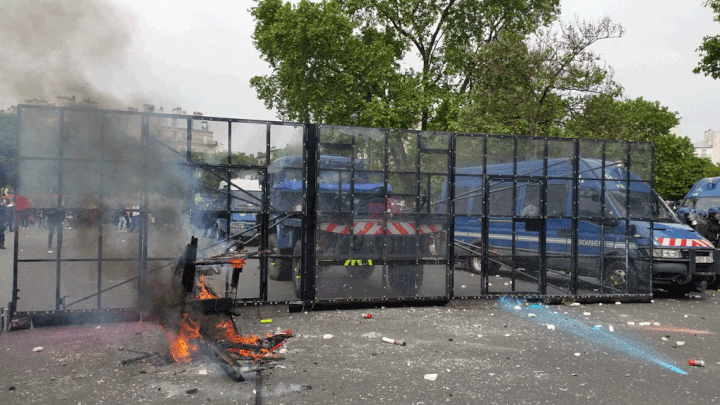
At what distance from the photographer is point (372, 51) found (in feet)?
87.9

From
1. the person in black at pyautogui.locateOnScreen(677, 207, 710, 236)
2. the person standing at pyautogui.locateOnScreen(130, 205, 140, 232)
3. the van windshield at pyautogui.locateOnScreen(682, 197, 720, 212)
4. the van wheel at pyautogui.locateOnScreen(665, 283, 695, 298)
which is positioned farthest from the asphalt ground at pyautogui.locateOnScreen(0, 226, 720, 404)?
the van windshield at pyautogui.locateOnScreen(682, 197, 720, 212)

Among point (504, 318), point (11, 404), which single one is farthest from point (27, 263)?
point (504, 318)

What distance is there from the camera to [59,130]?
7906 millimetres

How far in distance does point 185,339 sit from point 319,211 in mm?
3276

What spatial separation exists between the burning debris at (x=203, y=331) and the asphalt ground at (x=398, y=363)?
147mm

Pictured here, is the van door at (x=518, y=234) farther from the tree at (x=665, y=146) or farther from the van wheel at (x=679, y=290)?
the tree at (x=665, y=146)

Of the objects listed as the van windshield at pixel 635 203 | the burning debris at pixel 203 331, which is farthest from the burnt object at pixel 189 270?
the van windshield at pixel 635 203

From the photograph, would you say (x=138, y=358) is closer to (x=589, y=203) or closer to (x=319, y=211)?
(x=319, y=211)

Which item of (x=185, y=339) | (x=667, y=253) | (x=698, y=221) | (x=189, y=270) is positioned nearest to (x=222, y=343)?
(x=185, y=339)

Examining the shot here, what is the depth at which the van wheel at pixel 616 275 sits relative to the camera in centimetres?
1073

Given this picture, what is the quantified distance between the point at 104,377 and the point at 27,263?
10.0 feet

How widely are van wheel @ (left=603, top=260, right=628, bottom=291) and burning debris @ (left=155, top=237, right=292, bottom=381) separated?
6.59 meters

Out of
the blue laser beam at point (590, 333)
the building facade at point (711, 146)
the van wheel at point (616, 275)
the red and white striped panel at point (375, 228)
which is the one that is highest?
the building facade at point (711, 146)

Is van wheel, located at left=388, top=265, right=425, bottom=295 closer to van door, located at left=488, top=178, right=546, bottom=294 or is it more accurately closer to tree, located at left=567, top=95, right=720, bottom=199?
van door, located at left=488, top=178, right=546, bottom=294
